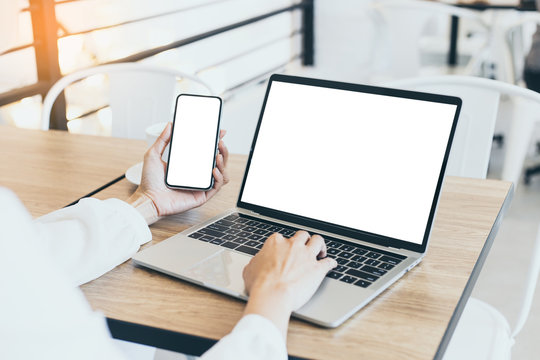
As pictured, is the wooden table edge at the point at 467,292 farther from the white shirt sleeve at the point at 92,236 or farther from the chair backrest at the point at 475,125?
the white shirt sleeve at the point at 92,236

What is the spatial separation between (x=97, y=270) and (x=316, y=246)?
298 millimetres

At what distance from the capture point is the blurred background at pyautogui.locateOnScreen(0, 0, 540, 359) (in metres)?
2.02

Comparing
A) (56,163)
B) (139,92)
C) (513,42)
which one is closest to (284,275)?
(56,163)

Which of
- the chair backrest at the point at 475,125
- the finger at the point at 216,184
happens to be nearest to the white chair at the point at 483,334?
the chair backrest at the point at 475,125

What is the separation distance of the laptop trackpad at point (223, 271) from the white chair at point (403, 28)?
2645 millimetres

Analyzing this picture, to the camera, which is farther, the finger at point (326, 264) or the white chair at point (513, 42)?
the white chair at point (513, 42)

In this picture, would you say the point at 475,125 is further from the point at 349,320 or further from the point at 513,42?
the point at 513,42

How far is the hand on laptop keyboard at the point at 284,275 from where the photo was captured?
699 millimetres

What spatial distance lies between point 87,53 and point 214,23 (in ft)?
3.56

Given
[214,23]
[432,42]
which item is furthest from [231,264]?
[432,42]

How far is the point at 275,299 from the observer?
27.7 inches

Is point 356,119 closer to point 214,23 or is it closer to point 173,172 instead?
point 173,172

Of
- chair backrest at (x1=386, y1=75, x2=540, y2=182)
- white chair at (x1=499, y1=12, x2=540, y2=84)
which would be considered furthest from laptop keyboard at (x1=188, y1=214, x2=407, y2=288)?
white chair at (x1=499, y1=12, x2=540, y2=84)

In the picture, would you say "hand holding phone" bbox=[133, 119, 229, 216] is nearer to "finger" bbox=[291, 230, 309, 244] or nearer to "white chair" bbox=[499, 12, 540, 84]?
"finger" bbox=[291, 230, 309, 244]
